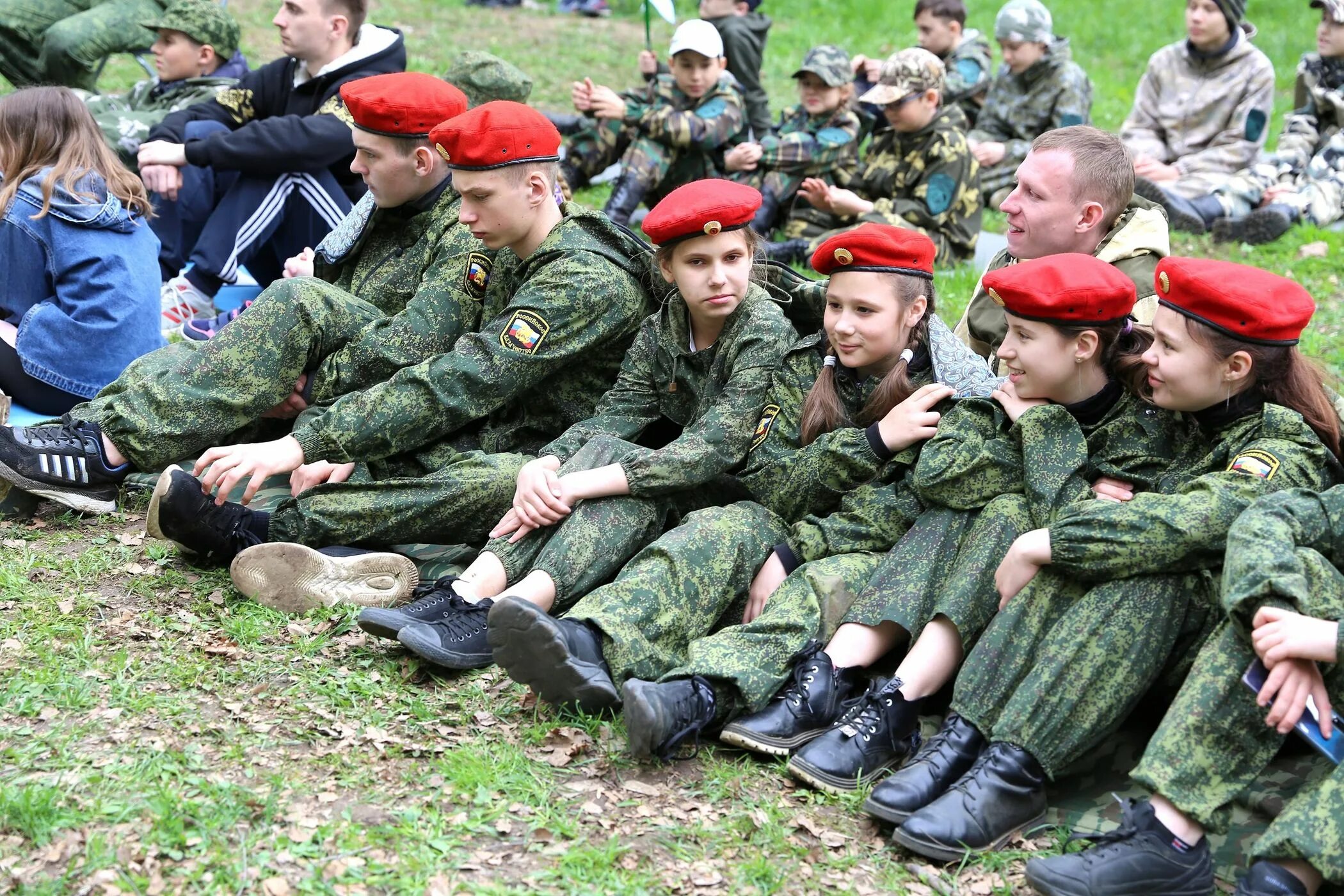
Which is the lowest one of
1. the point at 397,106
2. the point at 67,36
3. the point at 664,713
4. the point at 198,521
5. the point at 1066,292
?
the point at 198,521

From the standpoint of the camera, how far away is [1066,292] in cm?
328

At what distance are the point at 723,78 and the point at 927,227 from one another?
5.48 ft

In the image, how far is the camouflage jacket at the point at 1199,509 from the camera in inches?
117

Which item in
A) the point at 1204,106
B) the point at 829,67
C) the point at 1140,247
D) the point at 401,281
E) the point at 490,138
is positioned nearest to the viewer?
the point at 1140,247

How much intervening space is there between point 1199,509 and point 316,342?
2724mm

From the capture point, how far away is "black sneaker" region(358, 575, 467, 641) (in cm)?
354

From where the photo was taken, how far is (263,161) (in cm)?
595

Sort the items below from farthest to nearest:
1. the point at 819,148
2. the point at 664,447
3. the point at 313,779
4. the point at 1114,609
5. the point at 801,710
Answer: the point at 819,148 < the point at 664,447 < the point at 801,710 < the point at 313,779 < the point at 1114,609

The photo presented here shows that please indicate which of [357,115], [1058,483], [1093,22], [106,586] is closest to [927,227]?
[357,115]

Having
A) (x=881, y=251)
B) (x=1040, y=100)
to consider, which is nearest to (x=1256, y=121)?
(x=1040, y=100)

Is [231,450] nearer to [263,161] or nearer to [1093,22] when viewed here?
[263,161]

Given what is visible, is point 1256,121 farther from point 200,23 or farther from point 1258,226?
point 200,23

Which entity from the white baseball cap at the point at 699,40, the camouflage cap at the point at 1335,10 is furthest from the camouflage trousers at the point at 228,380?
the camouflage cap at the point at 1335,10

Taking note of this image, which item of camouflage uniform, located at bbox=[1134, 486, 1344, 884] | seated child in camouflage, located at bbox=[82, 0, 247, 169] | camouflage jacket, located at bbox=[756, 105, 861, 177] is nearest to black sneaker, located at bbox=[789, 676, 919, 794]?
camouflage uniform, located at bbox=[1134, 486, 1344, 884]
